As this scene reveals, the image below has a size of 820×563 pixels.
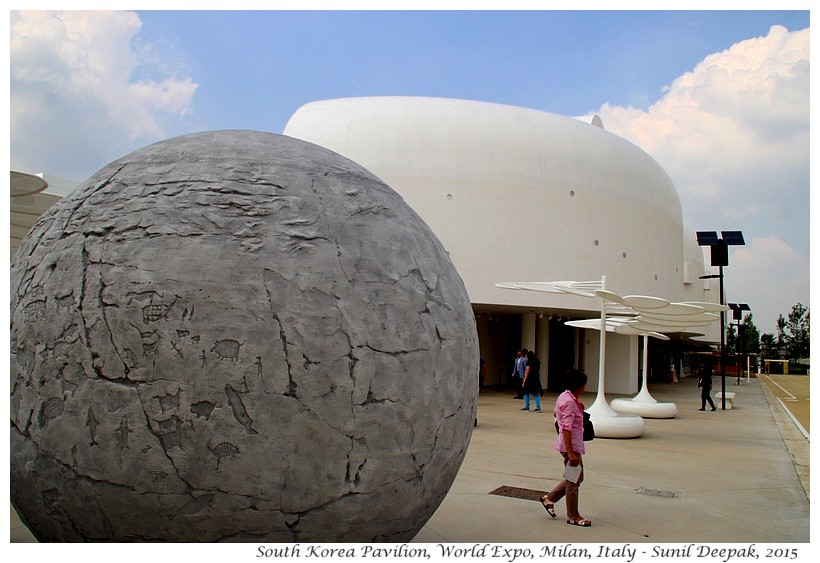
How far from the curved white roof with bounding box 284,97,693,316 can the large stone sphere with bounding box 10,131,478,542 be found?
20.3m

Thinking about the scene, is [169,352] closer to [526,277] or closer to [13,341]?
[13,341]

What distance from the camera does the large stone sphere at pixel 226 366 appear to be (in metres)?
3.56

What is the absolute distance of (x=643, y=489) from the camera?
27.0 ft

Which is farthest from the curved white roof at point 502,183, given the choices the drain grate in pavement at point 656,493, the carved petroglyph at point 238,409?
the carved petroglyph at point 238,409

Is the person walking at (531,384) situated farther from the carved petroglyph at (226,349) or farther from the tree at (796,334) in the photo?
the tree at (796,334)

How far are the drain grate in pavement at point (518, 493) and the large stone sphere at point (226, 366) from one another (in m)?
3.54

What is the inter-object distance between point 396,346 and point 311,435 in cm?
63

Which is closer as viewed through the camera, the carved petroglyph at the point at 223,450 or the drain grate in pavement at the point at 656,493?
the carved petroglyph at the point at 223,450

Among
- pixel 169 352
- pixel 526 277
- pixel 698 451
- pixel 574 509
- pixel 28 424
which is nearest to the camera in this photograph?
pixel 169 352

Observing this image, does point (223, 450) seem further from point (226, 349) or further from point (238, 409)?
point (226, 349)

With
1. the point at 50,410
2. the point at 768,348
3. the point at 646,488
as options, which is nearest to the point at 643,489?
the point at 646,488

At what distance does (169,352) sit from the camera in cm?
356

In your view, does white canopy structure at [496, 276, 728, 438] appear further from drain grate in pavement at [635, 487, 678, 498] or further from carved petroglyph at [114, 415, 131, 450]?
carved petroglyph at [114, 415, 131, 450]
